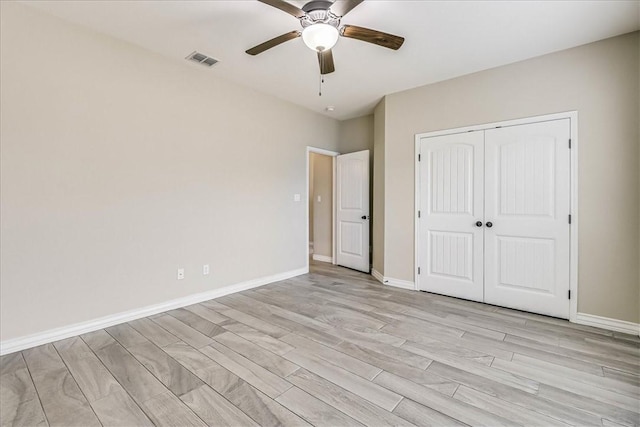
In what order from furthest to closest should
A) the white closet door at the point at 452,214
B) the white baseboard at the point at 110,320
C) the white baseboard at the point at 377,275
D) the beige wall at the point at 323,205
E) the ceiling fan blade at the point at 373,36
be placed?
the beige wall at the point at 323,205 < the white baseboard at the point at 377,275 < the white closet door at the point at 452,214 < the white baseboard at the point at 110,320 < the ceiling fan blade at the point at 373,36

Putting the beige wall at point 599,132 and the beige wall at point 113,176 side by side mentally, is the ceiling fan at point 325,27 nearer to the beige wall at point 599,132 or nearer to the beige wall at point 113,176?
the beige wall at point 113,176

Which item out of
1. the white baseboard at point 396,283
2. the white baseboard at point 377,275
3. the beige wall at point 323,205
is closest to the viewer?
the white baseboard at point 396,283

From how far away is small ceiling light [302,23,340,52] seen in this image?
2.08 metres

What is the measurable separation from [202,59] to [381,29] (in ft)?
6.28

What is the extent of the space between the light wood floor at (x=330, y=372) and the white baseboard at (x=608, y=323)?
133 millimetres

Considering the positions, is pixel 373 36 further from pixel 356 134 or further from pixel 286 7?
pixel 356 134

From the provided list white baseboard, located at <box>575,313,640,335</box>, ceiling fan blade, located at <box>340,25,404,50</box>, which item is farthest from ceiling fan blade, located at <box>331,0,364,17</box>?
white baseboard, located at <box>575,313,640,335</box>

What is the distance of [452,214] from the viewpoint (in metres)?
3.70

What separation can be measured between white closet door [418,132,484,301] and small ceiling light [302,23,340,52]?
218 cm

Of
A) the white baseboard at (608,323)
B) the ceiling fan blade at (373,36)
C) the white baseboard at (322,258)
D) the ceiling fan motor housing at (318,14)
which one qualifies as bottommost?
the white baseboard at (608,323)

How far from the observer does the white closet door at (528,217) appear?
3006 mm

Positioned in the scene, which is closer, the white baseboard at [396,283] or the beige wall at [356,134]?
the white baseboard at [396,283]

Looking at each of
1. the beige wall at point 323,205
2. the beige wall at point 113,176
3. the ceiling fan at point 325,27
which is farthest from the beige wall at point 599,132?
the beige wall at point 113,176

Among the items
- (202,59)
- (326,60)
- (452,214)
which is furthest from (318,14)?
(452,214)
